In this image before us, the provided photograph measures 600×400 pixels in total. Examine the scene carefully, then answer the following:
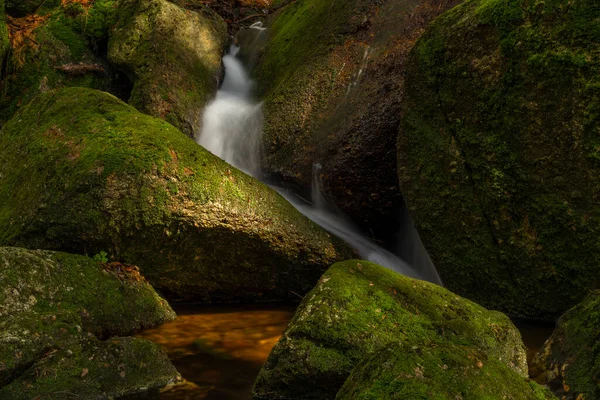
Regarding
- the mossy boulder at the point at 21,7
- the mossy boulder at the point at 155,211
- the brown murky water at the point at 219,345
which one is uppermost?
the mossy boulder at the point at 21,7

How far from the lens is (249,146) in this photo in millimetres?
8234

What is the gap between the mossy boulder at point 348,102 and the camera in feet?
22.3

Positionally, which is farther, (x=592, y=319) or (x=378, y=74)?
(x=378, y=74)

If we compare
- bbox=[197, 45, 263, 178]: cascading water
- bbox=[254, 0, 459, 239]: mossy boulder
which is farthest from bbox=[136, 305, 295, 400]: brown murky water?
bbox=[197, 45, 263, 178]: cascading water

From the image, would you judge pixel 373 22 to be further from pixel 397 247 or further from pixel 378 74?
pixel 397 247

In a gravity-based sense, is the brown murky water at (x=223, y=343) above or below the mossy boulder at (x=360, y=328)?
below

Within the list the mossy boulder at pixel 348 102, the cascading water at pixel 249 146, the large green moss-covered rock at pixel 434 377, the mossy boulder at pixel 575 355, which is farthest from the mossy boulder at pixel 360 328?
the mossy boulder at pixel 348 102

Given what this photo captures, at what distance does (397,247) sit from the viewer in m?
7.04

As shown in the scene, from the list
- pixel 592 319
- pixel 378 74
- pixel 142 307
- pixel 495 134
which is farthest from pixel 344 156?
pixel 592 319

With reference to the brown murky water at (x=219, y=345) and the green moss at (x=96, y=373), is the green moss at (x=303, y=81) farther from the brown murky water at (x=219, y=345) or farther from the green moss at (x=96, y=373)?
the green moss at (x=96, y=373)

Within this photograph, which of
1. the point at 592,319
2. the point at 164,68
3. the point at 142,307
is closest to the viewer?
the point at 592,319

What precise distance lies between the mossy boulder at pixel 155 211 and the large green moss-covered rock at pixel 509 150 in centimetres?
141

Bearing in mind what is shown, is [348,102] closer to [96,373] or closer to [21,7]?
[96,373]

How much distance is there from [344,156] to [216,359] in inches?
133
